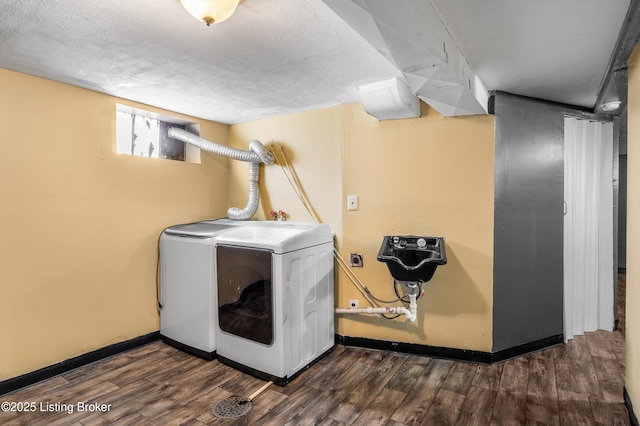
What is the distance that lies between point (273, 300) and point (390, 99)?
5.40ft

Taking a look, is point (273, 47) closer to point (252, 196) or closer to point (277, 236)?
point (277, 236)

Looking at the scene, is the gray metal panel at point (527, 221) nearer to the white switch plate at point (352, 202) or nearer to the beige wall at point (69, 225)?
the white switch plate at point (352, 202)

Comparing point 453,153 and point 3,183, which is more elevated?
point 453,153

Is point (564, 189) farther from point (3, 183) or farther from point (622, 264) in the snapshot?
point (3, 183)

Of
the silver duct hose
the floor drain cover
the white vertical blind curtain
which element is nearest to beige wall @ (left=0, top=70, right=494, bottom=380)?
the silver duct hose

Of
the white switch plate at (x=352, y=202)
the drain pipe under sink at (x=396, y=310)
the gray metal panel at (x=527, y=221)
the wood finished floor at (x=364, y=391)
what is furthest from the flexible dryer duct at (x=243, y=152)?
the gray metal panel at (x=527, y=221)

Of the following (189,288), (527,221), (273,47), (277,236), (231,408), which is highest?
(273,47)

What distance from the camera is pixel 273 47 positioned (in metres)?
1.80

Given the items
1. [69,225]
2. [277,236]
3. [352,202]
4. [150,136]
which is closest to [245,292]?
[277,236]

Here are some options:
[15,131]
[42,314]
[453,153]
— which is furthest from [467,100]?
[42,314]

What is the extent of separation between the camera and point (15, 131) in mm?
2162

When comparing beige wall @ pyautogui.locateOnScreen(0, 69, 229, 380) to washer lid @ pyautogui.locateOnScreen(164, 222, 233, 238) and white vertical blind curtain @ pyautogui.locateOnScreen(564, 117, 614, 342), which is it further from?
white vertical blind curtain @ pyautogui.locateOnScreen(564, 117, 614, 342)

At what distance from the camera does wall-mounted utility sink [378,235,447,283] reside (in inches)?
88.9

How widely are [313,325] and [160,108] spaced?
7.81ft
